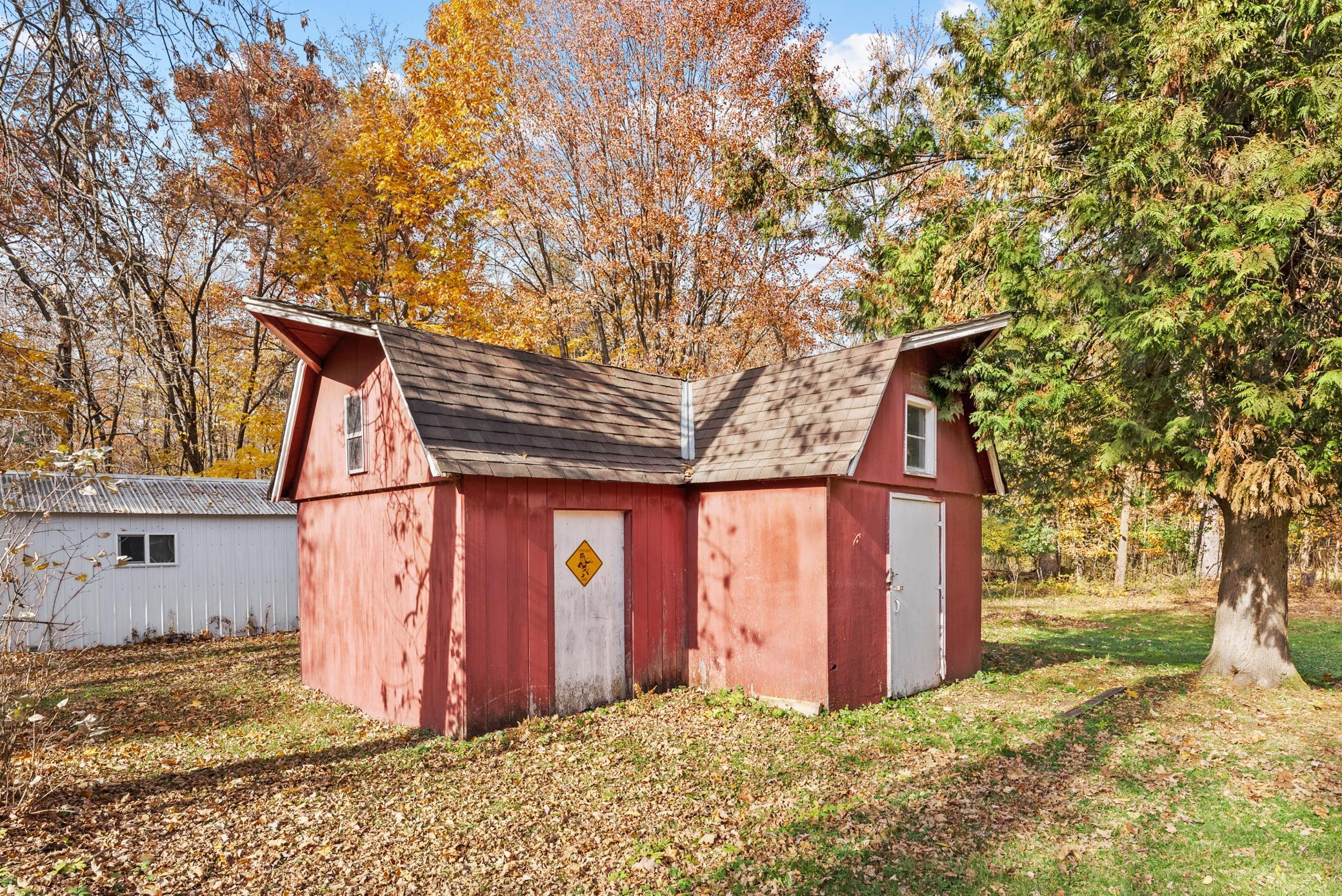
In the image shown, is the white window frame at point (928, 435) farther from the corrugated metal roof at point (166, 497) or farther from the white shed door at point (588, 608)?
the corrugated metal roof at point (166, 497)

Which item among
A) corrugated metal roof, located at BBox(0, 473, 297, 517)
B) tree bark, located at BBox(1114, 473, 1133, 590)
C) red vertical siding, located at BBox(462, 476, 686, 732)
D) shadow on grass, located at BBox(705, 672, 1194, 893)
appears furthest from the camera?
tree bark, located at BBox(1114, 473, 1133, 590)

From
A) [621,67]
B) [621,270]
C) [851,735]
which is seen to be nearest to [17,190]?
[851,735]

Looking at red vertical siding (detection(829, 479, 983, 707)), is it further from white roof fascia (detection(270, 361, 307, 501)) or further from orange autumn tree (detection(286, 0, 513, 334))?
orange autumn tree (detection(286, 0, 513, 334))

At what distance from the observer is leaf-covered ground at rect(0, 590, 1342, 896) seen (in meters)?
5.11

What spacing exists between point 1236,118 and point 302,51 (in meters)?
10.4

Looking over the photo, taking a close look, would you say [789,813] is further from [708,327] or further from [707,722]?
[708,327]

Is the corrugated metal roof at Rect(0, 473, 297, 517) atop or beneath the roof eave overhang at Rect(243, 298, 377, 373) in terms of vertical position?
beneath

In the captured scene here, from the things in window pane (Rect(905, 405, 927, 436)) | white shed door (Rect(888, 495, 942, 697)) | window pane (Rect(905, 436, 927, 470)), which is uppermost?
window pane (Rect(905, 405, 927, 436))

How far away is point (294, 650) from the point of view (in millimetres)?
14164

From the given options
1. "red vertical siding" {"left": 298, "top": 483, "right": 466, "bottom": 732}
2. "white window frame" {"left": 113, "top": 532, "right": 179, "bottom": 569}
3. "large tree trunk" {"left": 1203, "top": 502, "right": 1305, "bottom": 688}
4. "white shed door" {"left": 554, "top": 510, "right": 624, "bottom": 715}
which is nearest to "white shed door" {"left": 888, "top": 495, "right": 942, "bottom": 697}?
"white shed door" {"left": 554, "top": 510, "right": 624, "bottom": 715}

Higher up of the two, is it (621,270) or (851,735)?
(621,270)

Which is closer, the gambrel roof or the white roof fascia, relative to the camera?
the gambrel roof

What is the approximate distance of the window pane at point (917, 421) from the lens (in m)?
10.5

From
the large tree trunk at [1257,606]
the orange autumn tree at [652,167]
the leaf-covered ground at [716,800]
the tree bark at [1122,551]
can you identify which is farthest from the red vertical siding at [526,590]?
the tree bark at [1122,551]
